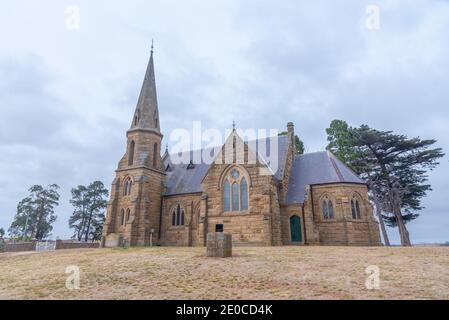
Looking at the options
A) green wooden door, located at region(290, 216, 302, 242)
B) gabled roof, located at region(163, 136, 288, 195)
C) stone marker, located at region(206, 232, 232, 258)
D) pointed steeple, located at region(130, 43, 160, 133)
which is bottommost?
stone marker, located at region(206, 232, 232, 258)

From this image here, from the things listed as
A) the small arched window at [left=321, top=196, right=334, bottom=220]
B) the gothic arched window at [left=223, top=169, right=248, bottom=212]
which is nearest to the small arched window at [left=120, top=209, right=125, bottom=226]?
the gothic arched window at [left=223, top=169, right=248, bottom=212]

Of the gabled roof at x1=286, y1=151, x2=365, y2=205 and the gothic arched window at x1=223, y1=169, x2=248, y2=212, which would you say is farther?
the gabled roof at x1=286, y1=151, x2=365, y2=205

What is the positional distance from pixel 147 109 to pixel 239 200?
1784cm

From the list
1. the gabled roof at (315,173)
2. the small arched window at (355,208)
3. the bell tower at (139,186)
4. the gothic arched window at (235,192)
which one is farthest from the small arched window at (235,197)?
the small arched window at (355,208)

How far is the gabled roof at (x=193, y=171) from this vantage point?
30422 millimetres

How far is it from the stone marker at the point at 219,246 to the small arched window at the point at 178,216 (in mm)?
18743

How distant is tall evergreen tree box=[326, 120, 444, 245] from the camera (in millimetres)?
32125

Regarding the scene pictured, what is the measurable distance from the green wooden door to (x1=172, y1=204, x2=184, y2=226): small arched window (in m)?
12.5

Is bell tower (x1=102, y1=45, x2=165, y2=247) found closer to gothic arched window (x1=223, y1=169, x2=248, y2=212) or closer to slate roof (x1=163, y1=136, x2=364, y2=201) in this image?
slate roof (x1=163, y1=136, x2=364, y2=201)

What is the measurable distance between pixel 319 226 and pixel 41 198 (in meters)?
62.6

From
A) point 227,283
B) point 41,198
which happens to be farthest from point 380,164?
point 41,198

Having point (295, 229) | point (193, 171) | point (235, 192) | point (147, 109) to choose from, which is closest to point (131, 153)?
point (147, 109)

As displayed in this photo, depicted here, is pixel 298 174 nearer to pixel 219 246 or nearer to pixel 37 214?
pixel 219 246

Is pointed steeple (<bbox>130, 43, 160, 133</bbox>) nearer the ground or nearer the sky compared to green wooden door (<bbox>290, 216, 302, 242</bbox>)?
nearer the sky
